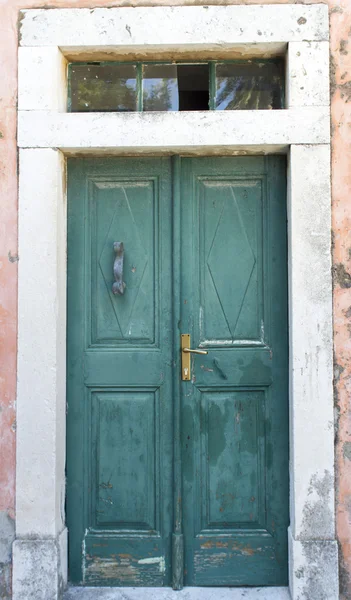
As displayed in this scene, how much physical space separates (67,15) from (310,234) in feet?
5.85

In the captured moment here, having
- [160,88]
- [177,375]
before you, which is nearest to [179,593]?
[177,375]

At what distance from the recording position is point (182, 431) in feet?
11.4

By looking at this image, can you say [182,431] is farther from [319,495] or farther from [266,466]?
[319,495]

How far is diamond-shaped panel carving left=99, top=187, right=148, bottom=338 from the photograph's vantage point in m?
3.51

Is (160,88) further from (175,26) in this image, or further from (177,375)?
(177,375)

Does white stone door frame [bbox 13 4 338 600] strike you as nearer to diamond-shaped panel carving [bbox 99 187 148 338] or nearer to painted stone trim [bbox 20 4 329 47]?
painted stone trim [bbox 20 4 329 47]

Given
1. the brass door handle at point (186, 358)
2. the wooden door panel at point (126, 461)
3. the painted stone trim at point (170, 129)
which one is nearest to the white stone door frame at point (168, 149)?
the painted stone trim at point (170, 129)

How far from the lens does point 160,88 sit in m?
3.52

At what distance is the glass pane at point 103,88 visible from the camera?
3518mm

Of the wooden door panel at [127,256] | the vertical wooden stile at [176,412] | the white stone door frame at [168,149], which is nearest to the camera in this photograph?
the white stone door frame at [168,149]

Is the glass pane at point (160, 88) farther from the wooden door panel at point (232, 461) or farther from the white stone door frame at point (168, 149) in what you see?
the wooden door panel at point (232, 461)

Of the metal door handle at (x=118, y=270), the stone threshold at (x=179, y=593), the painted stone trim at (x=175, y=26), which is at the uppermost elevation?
the painted stone trim at (x=175, y=26)

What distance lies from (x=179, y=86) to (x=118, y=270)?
1.12 meters

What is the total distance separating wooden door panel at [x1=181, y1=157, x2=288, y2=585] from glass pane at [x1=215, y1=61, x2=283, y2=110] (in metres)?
0.31
